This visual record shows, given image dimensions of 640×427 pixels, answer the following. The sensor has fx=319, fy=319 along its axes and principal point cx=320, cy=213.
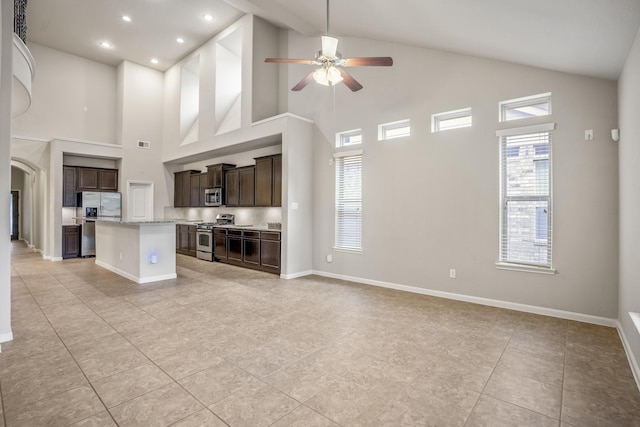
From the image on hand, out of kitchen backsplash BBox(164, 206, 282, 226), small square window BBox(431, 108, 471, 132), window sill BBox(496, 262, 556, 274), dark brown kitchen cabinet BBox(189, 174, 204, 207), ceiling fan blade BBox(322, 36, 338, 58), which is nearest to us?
ceiling fan blade BBox(322, 36, 338, 58)

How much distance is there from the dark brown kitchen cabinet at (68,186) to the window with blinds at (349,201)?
7.49 meters

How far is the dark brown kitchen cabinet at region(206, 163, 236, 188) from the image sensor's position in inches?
325

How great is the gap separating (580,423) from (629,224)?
1.97 m

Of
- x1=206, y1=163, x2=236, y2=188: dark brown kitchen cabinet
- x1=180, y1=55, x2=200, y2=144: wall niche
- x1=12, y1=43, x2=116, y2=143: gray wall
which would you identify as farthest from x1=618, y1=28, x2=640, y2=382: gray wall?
x1=12, y1=43, x2=116, y2=143: gray wall

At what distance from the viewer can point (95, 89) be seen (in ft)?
31.0

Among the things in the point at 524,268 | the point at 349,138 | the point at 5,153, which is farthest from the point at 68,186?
the point at 524,268

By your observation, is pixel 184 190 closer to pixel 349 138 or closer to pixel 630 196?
pixel 349 138

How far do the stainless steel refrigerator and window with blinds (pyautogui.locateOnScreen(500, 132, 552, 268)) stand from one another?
9268 mm

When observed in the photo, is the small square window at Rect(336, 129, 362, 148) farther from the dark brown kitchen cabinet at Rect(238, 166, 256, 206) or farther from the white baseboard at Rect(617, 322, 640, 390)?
the white baseboard at Rect(617, 322, 640, 390)

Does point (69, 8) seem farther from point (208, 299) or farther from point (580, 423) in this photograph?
point (580, 423)

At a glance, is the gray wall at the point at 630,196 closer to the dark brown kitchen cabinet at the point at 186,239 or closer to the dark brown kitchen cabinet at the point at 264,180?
the dark brown kitchen cabinet at the point at 264,180

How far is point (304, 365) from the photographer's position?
8.75 ft

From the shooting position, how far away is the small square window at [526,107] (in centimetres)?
396

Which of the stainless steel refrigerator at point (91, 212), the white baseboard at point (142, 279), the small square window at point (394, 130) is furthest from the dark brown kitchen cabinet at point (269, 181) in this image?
the stainless steel refrigerator at point (91, 212)
